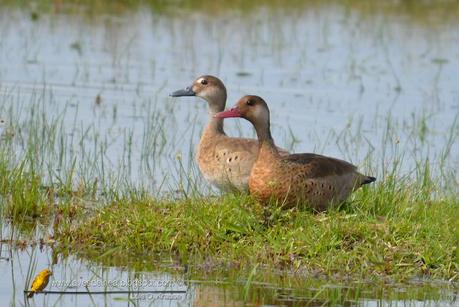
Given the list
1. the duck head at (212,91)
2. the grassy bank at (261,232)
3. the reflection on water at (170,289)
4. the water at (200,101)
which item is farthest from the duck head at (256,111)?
the duck head at (212,91)

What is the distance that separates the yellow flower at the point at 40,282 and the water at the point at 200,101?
8 cm

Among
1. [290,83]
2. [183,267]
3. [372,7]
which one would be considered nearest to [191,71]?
[290,83]

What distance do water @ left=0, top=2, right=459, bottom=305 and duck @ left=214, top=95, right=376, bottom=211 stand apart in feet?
2.57

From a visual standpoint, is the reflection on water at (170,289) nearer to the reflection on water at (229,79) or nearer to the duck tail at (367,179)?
the duck tail at (367,179)

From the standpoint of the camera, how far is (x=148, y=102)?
13.6 m

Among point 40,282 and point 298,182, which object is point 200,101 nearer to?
point 298,182

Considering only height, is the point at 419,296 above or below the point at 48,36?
below

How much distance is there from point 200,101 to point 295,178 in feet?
18.9

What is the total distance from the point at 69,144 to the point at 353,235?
13.5 feet

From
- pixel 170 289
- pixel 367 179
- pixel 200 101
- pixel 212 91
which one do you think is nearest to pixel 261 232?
pixel 170 289

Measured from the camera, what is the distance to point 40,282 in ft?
23.7

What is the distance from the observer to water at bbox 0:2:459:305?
1075 centimetres

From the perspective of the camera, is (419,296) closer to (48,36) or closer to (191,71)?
(191,71)

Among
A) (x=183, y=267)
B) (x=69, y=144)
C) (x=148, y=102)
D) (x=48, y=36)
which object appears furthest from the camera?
(x=48, y=36)
